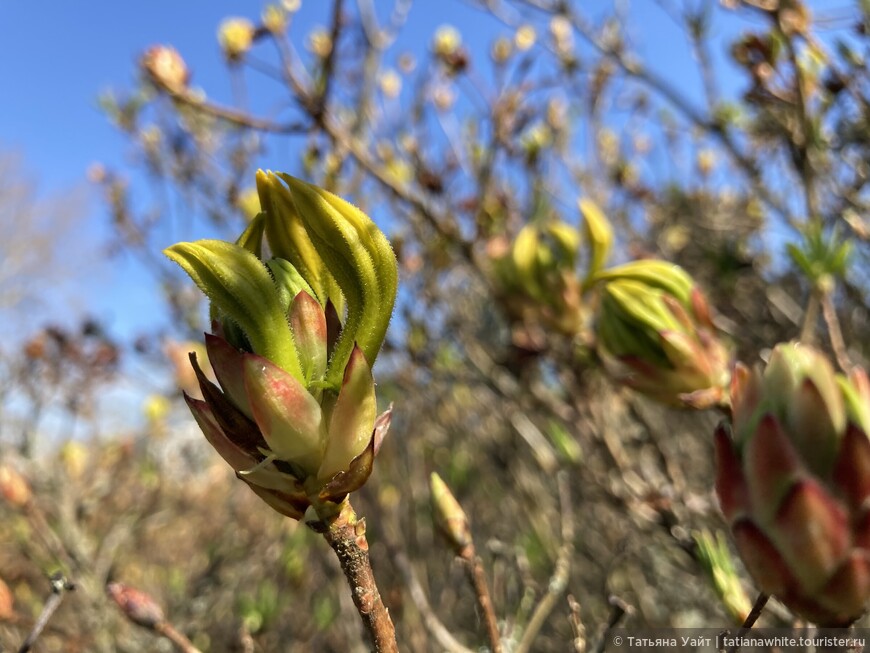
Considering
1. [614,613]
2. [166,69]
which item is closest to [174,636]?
[614,613]

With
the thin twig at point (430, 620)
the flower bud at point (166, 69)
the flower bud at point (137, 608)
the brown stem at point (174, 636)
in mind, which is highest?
the flower bud at point (166, 69)

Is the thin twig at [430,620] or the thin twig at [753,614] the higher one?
the thin twig at [753,614]

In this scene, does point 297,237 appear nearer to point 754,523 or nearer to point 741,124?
point 754,523

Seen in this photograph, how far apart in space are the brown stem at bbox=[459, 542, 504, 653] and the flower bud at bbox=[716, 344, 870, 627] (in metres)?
0.32

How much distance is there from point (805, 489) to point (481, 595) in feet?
1.40

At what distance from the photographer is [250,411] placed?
646 mm

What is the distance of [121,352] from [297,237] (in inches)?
141

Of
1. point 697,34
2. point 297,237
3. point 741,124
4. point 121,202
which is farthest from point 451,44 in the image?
point 297,237

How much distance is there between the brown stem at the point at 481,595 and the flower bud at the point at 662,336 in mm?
468

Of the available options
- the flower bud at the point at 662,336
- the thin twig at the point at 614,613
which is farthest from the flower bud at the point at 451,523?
the flower bud at the point at 662,336

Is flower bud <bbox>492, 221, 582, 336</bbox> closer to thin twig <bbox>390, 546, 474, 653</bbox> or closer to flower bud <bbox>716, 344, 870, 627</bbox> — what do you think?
thin twig <bbox>390, 546, 474, 653</bbox>

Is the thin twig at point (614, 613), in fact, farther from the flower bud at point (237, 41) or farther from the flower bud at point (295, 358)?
the flower bud at point (237, 41)

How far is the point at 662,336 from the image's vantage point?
1166 millimetres

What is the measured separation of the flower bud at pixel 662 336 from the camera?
45.4 inches
